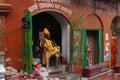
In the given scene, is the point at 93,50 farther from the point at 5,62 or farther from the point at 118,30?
the point at 5,62

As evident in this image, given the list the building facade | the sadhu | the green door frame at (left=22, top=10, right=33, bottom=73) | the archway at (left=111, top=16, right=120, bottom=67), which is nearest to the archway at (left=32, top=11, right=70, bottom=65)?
the building facade

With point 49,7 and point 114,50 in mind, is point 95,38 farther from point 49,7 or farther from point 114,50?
point 49,7

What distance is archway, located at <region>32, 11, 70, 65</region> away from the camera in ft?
37.2

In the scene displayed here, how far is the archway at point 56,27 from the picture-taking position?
11.3 m

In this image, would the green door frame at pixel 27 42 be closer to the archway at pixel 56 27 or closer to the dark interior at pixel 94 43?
the archway at pixel 56 27

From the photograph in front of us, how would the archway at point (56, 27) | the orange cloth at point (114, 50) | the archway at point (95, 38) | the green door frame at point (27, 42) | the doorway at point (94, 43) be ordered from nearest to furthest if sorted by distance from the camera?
the green door frame at point (27, 42) → the archway at point (56, 27) → the archway at point (95, 38) → the doorway at point (94, 43) → the orange cloth at point (114, 50)

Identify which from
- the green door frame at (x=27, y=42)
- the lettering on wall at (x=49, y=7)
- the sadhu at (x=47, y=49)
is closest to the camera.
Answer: the green door frame at (x=27, y=42)

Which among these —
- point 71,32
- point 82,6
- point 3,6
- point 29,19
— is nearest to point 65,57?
point 71,32

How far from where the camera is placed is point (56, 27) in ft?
39.3

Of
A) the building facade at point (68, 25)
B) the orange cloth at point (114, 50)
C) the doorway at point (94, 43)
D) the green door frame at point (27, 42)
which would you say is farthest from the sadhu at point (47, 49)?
the orange cloth at point (114, 50)

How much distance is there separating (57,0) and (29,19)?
Answer: 212 cm

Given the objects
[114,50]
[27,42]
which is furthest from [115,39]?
[27,42]

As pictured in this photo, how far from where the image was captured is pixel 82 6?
1198cm

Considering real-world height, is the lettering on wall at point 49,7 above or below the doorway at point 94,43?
above
